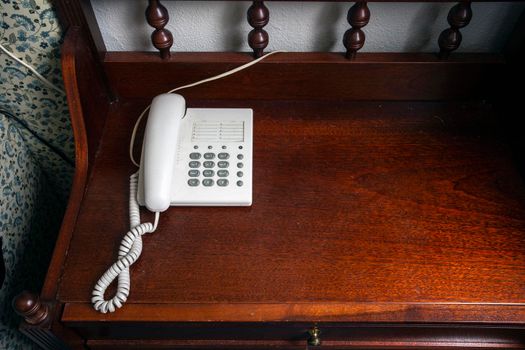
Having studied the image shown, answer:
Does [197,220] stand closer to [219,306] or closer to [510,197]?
[219,306]

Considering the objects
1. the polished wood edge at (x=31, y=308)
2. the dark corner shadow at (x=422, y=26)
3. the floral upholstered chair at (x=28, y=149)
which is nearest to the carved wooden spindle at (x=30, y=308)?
the polished wood edge at (x=31, y=308)

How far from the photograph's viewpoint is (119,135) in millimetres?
731

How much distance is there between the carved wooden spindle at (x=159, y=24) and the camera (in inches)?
26.0

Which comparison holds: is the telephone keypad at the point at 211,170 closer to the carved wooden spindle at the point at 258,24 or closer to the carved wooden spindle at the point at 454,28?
the carved wooden spindle at the point at 258,24

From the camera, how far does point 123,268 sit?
0.56 metres

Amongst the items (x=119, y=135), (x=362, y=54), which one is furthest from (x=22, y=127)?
(x=362, y=54)

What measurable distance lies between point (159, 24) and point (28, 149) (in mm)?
392

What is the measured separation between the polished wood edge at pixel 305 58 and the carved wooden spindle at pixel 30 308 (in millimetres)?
383

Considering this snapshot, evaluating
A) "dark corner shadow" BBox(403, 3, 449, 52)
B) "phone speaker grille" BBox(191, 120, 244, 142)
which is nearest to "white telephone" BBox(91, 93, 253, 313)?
"phone speaker grille" BBox(191, 120, 244, 142)

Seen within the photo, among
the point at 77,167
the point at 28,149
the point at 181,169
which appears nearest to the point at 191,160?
the point at 181,169

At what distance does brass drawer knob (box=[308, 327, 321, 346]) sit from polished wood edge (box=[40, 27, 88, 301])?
343mm

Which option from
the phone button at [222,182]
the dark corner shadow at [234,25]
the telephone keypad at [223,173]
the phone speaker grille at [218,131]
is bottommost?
the phone button at [222,182]

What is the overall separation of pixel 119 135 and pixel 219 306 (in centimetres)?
34

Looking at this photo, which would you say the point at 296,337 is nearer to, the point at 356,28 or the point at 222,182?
the point at 222,182
